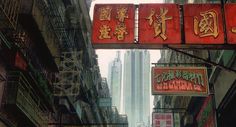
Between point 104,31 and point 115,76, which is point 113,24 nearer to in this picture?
point 104,31

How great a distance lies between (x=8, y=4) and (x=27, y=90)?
11.1ft

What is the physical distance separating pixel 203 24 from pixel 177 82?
3.50m

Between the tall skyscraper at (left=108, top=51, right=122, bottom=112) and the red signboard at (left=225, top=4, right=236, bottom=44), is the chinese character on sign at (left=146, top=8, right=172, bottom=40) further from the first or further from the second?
the tall skyscraper at (left=108, top=51, right=122, bottom=112)

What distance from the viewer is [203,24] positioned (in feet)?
40.8

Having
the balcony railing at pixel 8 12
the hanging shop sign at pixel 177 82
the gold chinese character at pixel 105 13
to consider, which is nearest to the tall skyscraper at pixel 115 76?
the hanging shop sign at pixel 177 82

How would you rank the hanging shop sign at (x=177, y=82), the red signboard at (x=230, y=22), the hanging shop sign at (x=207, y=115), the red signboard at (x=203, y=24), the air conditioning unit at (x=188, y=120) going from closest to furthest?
1. the red signboard at (x=230, y=22)
2. the red signboard at (x=203, y=24)
3. the hanging shop sign at (x=177, y=82)
4. the hanging shop sign at (x=207, y=115)
5. the air conditioning unit at (x=188, y=120)

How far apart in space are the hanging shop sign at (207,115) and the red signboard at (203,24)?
6.72 metres

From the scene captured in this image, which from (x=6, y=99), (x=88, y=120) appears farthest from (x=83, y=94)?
(x=6, y=99)

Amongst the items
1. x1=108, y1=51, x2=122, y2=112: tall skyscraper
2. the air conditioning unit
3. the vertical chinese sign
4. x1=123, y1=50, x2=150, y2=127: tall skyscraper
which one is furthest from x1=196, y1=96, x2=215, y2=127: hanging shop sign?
x1=123, y1=50, x2=150, y2=127: tall skyscraper

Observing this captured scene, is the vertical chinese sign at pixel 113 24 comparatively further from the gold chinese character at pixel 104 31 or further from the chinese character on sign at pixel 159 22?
the chinese character on sign at pixel 159 22

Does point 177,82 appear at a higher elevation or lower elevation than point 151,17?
lower

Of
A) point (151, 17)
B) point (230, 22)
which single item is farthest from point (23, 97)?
point (230, 22)

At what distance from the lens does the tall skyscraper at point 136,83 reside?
18900 cm

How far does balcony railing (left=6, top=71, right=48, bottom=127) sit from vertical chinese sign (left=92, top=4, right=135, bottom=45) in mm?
3928
